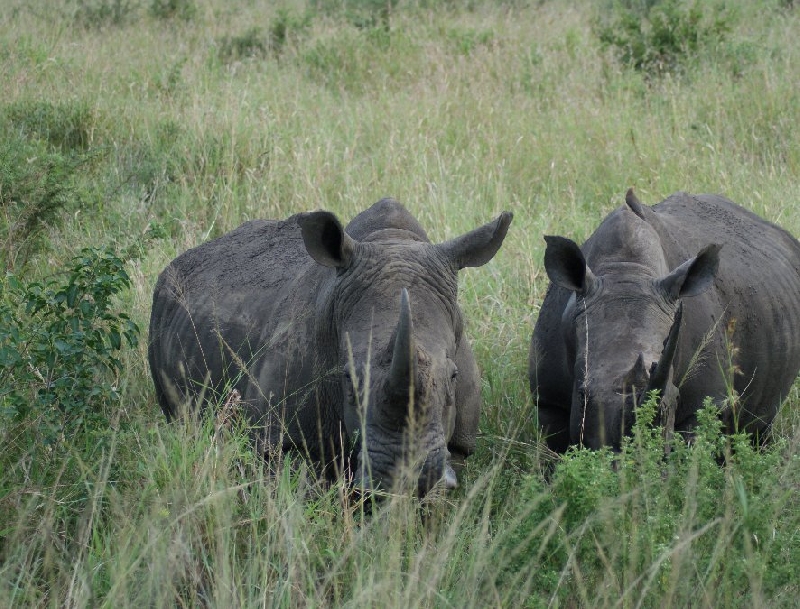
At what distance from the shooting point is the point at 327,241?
182 inches

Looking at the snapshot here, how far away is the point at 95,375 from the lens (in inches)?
219

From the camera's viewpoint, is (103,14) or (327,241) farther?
(103,14)

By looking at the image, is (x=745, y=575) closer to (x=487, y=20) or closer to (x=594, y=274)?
(x=594, y=274)

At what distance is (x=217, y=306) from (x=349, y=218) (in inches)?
99.2

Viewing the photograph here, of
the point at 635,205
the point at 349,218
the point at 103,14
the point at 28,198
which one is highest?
the point at 635,205

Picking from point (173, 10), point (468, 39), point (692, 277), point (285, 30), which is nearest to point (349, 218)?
point (692, 277)

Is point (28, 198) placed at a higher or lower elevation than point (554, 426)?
higher

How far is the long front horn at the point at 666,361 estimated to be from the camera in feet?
14.2

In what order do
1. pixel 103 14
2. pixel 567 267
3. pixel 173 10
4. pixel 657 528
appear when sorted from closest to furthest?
pixel 657 528 → pixel 567 267 → pixel 103 14 → pixel 173 10

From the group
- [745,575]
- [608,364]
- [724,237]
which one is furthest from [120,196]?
[745,575]

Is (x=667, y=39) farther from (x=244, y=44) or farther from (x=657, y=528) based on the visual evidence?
(x=657, y=528)

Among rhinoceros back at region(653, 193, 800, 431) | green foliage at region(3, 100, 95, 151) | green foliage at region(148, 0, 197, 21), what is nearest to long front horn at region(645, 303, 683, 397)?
rhinoceros back at region(653, 193, 800, 431)

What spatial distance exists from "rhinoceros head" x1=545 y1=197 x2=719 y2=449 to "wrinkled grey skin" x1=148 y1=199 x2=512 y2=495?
17.8 inches

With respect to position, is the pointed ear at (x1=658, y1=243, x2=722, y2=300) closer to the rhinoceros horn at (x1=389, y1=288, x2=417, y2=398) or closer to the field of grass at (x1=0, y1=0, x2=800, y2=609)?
the field of grass at (x1=0, y1=0, x2=800, y2=609)
